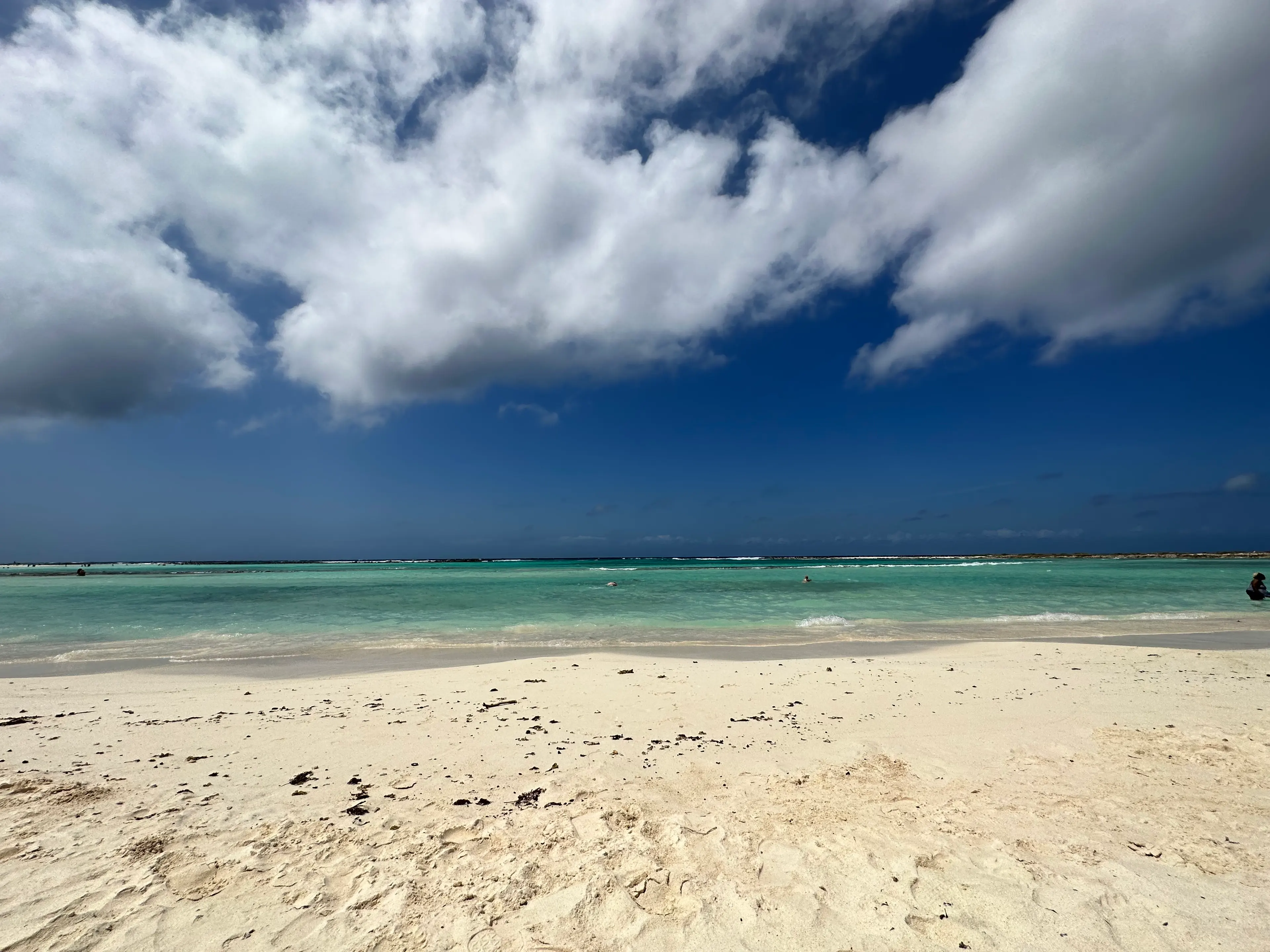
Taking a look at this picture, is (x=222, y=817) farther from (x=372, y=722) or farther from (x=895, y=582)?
(x=895, y=582)

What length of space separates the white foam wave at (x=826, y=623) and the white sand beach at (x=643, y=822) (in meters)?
8.24

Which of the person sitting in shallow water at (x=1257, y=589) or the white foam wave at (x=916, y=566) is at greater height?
the person sitting in shallow water at (x=1257, y=589)

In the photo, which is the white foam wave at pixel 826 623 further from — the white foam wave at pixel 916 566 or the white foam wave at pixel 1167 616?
the white foam wave at pixel 916 566

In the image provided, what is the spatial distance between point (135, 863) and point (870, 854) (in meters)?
5.40

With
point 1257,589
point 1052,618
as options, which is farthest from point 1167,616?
point 1257,589

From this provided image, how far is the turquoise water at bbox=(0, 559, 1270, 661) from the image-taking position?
48.8 feet

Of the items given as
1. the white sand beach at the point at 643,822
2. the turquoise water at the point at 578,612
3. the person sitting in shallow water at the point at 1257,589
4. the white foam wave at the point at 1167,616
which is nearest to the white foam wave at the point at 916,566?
the turquoise water at the point at 578,612

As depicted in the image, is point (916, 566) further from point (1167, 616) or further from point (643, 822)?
point (643, 822)

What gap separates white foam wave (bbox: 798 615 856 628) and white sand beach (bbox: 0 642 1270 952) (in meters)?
8.24

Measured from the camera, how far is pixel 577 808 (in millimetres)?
4781

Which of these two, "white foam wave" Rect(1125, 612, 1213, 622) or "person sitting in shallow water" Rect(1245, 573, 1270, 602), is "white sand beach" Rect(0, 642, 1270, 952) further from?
"person sitting in shallow water" Rect(1245, 573, 1270, 602)

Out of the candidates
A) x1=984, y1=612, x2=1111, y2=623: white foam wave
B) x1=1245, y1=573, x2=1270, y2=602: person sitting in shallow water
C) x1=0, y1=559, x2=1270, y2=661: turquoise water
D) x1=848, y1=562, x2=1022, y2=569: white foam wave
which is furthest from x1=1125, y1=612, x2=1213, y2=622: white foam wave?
x1=848, y1=562, x2=1022, y2=569: white foam wave

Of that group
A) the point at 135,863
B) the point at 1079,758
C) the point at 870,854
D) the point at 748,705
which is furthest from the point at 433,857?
the point at 1079,758

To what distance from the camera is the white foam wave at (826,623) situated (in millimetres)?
16641
